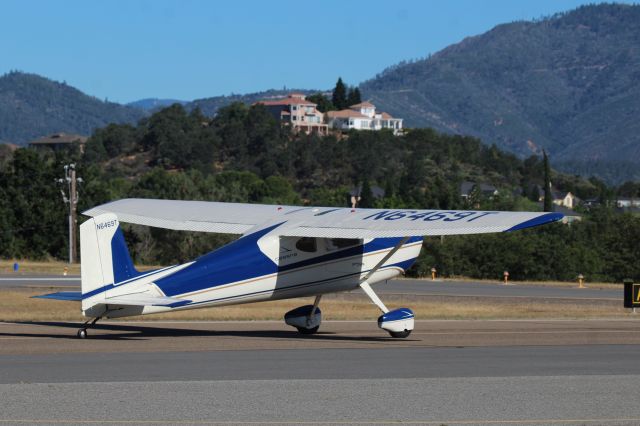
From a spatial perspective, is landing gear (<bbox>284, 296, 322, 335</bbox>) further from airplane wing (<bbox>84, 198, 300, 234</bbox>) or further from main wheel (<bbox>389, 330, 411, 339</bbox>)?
airplane wing (<bbox>84, 198, 300, 234</bbox>)

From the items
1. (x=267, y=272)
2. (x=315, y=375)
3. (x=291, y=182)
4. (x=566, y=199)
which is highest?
(x=291, y=182)

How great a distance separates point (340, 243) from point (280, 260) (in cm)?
124

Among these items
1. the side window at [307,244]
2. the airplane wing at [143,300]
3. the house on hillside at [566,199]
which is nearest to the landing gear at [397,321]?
the side window at [307,244]

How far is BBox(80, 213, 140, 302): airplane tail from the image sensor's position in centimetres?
1797

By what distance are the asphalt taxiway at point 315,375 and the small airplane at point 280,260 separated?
2.44 ft

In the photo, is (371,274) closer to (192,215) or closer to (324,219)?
(324,219)

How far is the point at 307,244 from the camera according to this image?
2019 cm

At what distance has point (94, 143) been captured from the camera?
177 meters

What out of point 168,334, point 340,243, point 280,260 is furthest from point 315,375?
point 168,334

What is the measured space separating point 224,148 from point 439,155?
3359cm

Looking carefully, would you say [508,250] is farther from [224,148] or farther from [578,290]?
[224,148]

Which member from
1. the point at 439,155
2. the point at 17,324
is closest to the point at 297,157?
the point at 439,155

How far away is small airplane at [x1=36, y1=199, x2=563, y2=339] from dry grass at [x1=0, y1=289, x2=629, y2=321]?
369cm

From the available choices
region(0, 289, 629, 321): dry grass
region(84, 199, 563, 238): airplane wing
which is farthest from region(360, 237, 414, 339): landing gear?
region(0, 289, 629, 321): dry grass
